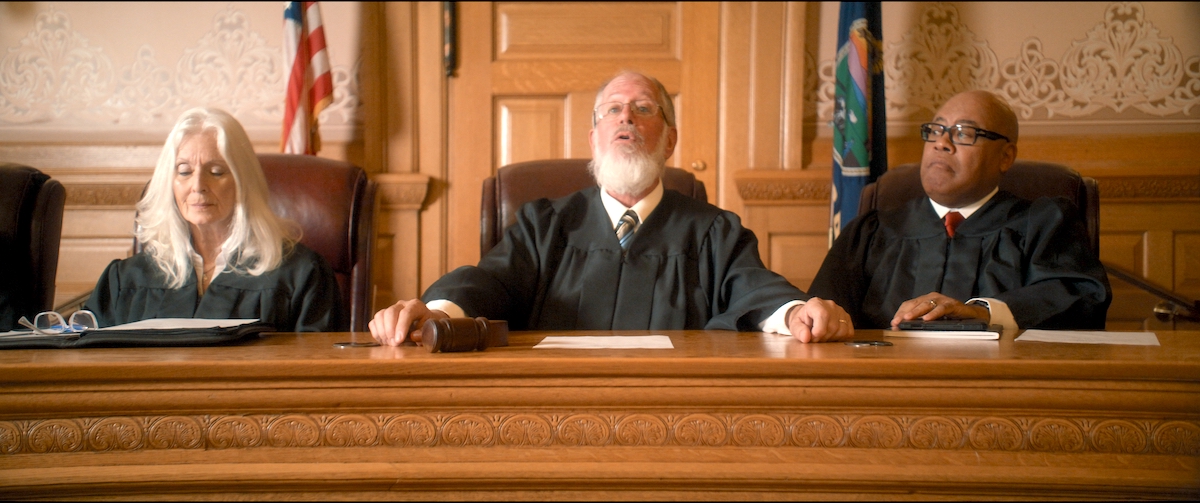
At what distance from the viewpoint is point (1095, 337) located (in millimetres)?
1579

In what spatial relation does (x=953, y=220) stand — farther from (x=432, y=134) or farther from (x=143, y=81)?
(x=143, y=81)

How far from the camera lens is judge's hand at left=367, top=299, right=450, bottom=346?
1.44 metres

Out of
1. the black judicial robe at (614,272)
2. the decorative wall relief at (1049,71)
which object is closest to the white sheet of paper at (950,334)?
the black judicial robe at (614,272)

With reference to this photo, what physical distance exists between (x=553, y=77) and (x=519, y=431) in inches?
125

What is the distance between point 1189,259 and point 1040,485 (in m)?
3.68

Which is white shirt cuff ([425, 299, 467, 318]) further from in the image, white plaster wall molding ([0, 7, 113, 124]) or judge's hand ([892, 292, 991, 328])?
white plaster wall molding ([0, 7, 113, 124])

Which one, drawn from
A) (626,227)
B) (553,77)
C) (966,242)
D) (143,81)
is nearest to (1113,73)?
(966,242)

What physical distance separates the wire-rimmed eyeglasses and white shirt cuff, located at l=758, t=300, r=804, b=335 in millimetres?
1473

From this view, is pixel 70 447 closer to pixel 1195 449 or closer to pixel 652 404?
pixel 652 404

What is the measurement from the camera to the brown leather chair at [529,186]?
2.57 m

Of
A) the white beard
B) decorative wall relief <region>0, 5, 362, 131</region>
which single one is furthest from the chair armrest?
decorative wall relief <region>0, 5, 362, 131</region>

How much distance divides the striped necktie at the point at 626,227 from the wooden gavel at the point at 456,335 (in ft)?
3.07

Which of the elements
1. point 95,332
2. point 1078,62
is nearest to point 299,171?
point 95,332

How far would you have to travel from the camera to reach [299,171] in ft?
8.32
